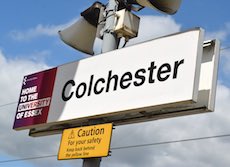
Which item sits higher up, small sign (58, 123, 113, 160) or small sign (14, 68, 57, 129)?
small sign (14, 68, 57, 129)

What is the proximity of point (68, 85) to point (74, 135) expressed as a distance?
1156 mm

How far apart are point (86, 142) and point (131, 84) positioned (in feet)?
4.23

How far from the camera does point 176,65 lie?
9.02 metres

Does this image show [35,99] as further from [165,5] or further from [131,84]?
[165,5]

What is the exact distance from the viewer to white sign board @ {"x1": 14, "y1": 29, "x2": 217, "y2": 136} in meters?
8.86

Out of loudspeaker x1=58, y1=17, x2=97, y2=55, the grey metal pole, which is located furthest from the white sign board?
loudspeaker x1=58, y1=17, x2=97, y2=55

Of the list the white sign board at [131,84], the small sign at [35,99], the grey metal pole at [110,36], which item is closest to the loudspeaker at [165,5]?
the grey metal pole at [110,36]

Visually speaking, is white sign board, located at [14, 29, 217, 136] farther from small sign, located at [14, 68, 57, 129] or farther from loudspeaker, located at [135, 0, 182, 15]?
loudspeaker, located at [135, 0, 182, 15]

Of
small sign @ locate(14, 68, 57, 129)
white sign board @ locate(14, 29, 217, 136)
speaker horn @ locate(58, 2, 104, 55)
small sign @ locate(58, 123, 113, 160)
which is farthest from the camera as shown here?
speaker horn @ locate(58, 2, 104, 55)

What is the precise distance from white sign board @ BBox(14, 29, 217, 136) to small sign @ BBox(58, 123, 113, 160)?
271 millimetres

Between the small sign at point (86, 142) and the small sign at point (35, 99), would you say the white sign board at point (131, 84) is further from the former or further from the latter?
the small sign at point (86, 142)

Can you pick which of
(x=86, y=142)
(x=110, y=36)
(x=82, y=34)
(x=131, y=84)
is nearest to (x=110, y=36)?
(x=110, y=36)

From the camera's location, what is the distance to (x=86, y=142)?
31.7ft

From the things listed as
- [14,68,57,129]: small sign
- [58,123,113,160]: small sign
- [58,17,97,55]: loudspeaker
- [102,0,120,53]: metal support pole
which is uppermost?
[58,17,97,55]: loudspeaker
